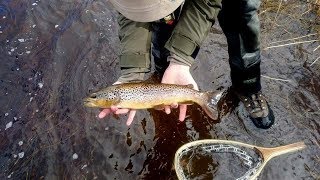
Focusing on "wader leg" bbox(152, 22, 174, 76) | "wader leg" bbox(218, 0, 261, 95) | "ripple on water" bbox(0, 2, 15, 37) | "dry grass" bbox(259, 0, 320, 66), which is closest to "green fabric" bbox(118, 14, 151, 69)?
"wader leg" bbox(152, 22, 174, 76)

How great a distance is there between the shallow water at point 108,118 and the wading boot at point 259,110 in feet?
0.30

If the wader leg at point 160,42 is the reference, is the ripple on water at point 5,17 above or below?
below

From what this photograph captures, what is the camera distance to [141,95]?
315 centimetres

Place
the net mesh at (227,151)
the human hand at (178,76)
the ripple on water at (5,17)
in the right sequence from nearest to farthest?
1. the human hand at (178,76)
2. the net mesh at (227,151)
3. the ripple on water at (5,17)

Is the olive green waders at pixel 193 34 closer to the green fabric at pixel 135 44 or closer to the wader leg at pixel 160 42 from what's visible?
the green fabric at pixel 135 44

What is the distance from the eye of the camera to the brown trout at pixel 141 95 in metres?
3.13

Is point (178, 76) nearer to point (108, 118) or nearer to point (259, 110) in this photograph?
point (259, 110)

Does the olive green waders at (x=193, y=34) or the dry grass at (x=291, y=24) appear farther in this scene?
the dry grass at (x=291, y=24)

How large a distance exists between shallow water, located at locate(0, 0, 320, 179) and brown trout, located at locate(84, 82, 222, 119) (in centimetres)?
105

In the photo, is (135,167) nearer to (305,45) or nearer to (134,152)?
(134,152)

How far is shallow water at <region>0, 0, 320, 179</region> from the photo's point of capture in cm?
403

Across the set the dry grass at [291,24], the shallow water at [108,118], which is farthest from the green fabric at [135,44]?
the dry grass at [291,24]

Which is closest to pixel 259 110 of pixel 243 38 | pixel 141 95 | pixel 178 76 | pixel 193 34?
pixel 243 38

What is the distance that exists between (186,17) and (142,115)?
1546 millimetres
